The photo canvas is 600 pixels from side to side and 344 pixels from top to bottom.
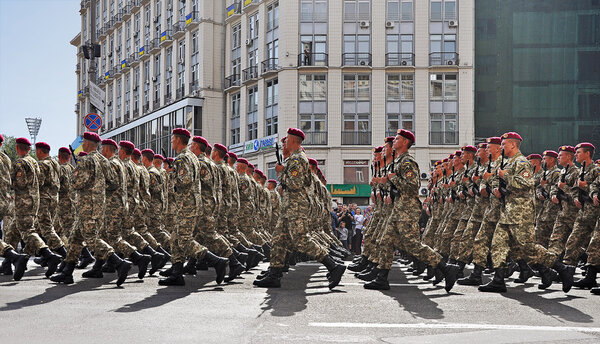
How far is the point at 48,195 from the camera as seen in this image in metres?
12.5

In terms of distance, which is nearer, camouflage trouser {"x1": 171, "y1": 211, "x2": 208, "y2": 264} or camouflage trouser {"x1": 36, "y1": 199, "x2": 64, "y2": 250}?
camouflage trouser {"x1": 171, "y1": 211, "x2": 208, "y2": 264}

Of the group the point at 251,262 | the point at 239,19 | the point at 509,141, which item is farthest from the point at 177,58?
the point at 509,141

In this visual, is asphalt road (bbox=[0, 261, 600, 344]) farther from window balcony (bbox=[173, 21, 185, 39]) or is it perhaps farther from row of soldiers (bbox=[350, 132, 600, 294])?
window balcony (bbox=[173, 21, 185, 39])

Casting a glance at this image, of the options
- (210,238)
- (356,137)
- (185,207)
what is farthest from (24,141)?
(356,137)

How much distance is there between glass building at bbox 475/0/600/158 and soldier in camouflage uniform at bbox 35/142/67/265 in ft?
130

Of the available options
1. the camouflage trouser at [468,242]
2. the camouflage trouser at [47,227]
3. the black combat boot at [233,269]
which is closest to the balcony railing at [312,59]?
the camouflage trouser at [47,227]

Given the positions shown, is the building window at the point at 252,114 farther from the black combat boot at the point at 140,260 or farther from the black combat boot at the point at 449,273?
the black combat boot at the point at 449,273

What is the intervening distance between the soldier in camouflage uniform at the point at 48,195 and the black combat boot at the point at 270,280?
11.8ft

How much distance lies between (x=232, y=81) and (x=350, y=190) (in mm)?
12937

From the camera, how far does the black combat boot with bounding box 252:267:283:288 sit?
10.5 meters

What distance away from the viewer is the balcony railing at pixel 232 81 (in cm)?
5224

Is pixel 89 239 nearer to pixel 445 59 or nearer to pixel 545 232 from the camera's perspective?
pixel 545 232

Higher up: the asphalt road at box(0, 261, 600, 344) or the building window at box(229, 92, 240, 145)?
the building window at box(229, 92, 240, 145)

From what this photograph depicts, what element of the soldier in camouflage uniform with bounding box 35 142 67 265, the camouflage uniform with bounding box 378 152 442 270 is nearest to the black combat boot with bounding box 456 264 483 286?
the camouflage uniform with bounding box 378 152 442 270
